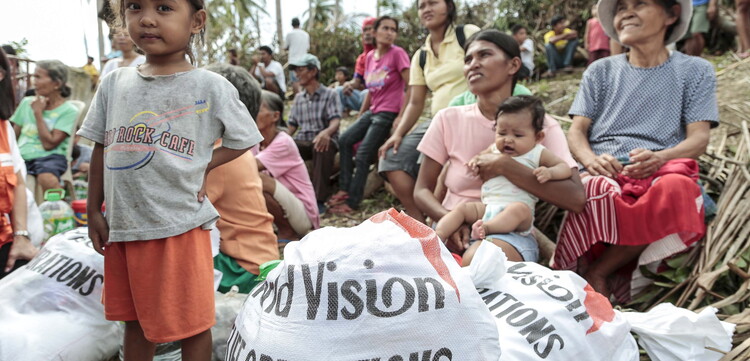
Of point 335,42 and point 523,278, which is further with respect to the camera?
point 335,42

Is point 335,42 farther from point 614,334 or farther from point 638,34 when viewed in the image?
point 614,334

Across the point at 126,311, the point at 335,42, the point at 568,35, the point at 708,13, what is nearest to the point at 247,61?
the point at 335,42

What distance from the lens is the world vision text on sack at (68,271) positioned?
2.17 metres

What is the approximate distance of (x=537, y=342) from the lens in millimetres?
1526

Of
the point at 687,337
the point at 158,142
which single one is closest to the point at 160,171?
the point at 158,142

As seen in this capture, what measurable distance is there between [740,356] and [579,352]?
2.11ft

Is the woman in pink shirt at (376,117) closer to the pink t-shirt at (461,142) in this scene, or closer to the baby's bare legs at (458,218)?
the pink t-shirt at (461,142)

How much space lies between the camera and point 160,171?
1.61 metres

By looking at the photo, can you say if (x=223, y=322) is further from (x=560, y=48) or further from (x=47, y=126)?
(x=560, y=48)

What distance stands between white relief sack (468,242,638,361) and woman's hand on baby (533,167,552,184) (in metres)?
0.66

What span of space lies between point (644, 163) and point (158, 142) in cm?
206

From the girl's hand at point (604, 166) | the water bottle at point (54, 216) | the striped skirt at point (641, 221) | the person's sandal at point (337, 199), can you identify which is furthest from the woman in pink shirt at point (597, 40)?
the water bottle at point (54, 216)

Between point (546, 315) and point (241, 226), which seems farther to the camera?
point (241, 226)

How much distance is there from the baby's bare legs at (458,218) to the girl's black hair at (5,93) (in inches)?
78.7
